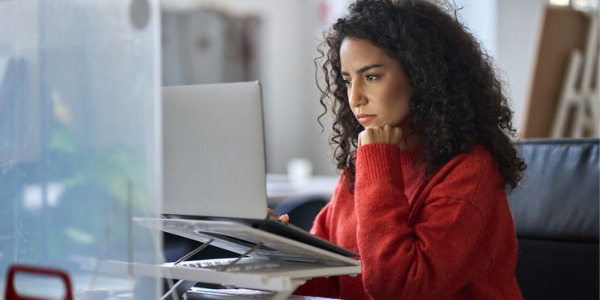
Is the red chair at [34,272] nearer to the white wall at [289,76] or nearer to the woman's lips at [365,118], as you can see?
the woman's lips at [365,118]

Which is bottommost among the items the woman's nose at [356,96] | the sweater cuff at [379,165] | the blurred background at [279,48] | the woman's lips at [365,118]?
the sweater cuff at [379,165]

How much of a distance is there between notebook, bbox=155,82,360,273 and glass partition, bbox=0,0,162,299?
0.18 ft

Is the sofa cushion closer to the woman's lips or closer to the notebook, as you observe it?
the woman's lips

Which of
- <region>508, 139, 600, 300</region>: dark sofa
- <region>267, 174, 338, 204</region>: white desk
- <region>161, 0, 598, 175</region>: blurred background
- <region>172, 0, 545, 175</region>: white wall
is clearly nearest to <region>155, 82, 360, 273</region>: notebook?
<region>508, 139, 600, 300</region>: dark sofa

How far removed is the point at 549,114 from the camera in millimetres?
3197

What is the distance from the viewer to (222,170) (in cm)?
103

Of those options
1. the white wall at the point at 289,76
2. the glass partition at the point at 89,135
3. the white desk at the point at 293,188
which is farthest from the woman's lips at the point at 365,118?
the white wall at the point at 289,76

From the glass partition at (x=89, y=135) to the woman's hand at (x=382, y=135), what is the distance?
48 centimetres

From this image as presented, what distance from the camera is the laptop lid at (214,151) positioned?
0.99m

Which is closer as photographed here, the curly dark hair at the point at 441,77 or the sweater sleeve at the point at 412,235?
the sweater sleeve at the point at 412,235

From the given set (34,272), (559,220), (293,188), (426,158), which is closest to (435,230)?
(426,158)

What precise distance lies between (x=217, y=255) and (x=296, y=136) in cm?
377

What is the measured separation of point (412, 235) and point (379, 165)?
0.12 meters

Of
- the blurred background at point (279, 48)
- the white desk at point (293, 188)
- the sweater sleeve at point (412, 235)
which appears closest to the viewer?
the sweater sleeve at point (412, 235)
